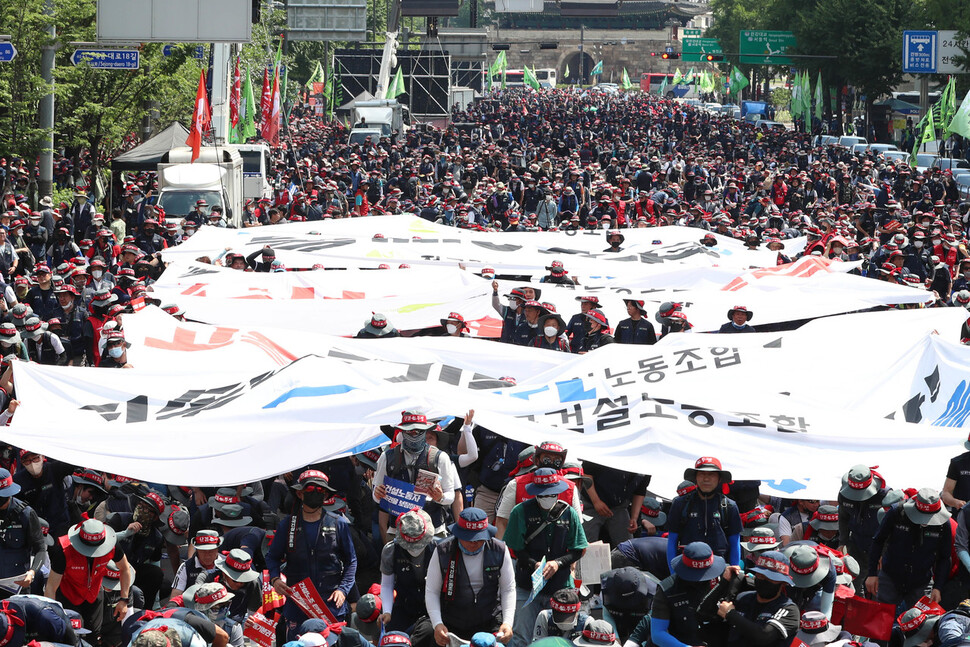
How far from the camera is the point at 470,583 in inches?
321

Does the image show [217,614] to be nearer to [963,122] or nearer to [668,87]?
[963,122]

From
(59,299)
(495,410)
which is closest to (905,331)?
(495,410)

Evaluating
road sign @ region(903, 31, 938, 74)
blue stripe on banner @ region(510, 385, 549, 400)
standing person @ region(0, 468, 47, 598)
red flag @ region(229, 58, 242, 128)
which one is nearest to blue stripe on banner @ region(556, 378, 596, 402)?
blue stripe on banner @ region(510, 385, 549, 400)

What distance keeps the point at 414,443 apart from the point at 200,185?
58.0 feet

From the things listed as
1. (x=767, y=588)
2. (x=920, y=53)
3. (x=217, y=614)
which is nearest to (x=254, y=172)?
(x=920, y=53)

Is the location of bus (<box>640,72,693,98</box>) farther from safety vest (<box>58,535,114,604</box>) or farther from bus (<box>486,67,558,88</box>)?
safety vest (<box>58,535,114,604</box>)

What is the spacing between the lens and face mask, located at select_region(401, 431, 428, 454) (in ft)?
31.8

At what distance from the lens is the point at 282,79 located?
192 ft

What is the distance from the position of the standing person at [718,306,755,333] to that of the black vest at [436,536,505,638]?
Answer: 23.0 ft

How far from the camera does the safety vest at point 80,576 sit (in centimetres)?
865

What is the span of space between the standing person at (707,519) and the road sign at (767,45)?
5773 cm

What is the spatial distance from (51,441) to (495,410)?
10.4 ft

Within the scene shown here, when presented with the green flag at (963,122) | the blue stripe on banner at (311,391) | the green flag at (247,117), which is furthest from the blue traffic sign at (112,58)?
the green flag at (963,122)

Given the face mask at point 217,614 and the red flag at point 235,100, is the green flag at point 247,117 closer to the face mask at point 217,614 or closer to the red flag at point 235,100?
the red flag at point 235,100
